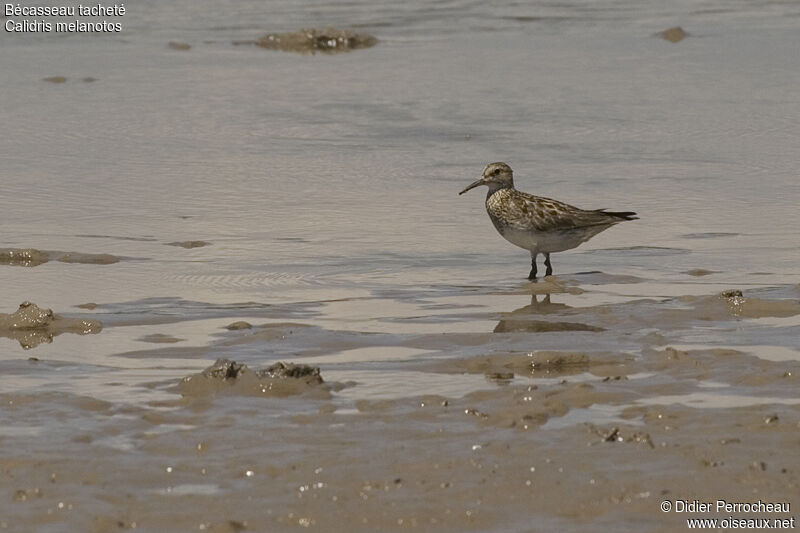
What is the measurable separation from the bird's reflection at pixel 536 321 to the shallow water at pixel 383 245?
35mm

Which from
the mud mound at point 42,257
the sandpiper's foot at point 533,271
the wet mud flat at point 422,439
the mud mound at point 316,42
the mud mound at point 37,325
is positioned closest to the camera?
the wet mud flat at point 422,439

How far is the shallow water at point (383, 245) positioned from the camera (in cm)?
674

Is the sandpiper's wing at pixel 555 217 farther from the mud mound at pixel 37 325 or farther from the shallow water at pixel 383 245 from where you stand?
the mud mound at pixel 37 325

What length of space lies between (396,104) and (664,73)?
3.55 meters

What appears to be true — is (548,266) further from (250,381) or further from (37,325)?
(250,381)

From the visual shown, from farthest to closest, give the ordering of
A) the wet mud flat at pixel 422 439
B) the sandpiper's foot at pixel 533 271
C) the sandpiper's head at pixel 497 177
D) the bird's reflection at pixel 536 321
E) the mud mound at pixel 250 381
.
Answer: the sandpiper's head at pixel 497 177, the sandpiper's foot at pixel 533 271, the bird's reflection at pixel 536 321, the mud mound at pixel 250 381, the wet mud flat at pixel 422 439

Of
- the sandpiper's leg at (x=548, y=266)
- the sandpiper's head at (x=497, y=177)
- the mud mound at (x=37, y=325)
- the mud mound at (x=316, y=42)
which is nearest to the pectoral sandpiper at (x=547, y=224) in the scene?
the sandpiper's leg at (x=548, y=266)

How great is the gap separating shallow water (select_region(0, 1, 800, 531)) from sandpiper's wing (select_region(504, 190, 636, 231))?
34cm

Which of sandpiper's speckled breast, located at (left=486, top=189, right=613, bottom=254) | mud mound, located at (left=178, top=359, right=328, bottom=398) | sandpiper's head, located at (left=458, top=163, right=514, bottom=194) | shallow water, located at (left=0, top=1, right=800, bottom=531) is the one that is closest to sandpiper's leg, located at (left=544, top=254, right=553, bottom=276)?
sandpiper's speckled breast, located at (left=486, top=189, right=613, bottom=254)

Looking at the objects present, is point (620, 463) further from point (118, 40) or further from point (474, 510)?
point (118, 40)

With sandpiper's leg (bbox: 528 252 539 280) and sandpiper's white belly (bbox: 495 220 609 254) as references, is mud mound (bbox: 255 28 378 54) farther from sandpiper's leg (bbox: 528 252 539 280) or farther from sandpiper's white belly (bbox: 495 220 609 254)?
sandpiper's leg (bbox: 528 252 539 280)

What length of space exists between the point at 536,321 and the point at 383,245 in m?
2.29

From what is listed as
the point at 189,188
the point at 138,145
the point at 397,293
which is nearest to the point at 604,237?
the point at 397,293

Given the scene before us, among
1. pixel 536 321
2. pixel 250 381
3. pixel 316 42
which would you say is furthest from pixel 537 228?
pixel 316 42
